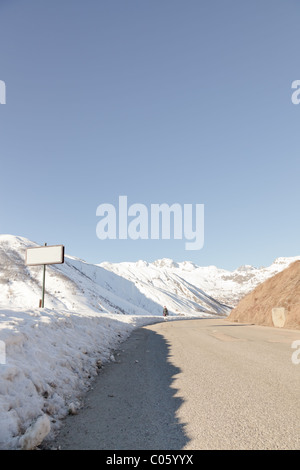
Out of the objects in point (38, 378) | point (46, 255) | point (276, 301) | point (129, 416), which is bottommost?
point (276, 301)

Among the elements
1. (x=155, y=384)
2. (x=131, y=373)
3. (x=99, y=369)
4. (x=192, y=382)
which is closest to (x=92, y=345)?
(x=99, y=369)

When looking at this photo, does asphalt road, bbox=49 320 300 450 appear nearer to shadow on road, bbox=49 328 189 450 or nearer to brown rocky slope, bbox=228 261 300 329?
shadow on road, bbox=49 328 189 450

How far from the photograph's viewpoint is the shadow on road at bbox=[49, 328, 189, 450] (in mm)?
3361

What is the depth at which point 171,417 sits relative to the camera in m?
4.02

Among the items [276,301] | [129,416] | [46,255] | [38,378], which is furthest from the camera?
[276,301]

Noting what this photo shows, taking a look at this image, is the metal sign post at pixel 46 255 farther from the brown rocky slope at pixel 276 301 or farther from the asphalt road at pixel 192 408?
the brown rocky slope at pixel 276 301

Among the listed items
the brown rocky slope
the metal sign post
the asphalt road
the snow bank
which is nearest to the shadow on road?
the asphalt road

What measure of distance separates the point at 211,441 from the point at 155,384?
112 inches

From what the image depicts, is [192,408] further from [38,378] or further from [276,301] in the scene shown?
[276,301]

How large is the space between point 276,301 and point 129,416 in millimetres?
22976

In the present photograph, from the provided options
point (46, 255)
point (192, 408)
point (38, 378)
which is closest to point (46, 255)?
point (46, 255)

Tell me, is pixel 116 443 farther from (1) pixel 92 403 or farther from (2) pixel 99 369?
(2) pixel 99 369

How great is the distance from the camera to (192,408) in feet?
14.0

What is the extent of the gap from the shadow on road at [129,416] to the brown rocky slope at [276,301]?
50.6 feet
